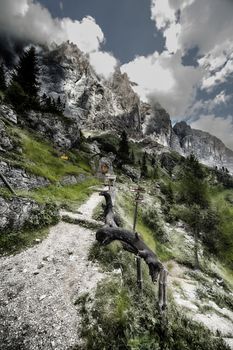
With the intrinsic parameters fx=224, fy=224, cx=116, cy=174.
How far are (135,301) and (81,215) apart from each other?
1677 centimetres

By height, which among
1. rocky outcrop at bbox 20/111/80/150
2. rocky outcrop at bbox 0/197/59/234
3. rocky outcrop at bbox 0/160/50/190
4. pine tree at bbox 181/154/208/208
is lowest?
rocky outcrop at bbox 0/197/59/234

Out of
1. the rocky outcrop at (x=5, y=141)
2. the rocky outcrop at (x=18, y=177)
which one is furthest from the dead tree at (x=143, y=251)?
Answer: the rocky outcrop at (x=5, y=141)

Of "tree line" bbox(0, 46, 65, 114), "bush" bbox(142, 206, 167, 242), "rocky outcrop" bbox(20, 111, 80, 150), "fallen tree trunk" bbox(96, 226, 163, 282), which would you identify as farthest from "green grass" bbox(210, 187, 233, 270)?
"tree line" bbox(0, 46, 65, 114)

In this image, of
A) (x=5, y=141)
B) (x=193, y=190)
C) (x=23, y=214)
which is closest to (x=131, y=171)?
(x=193, y=190)

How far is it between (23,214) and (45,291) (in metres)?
9.86

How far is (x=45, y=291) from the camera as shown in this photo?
14344 mm

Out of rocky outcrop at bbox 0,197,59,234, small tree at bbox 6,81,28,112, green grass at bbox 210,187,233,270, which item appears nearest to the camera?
rocky outcrop at bbox 0,197,59,234

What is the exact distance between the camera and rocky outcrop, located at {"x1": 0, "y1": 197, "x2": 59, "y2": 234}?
20.7m

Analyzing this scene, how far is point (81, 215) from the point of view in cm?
2953

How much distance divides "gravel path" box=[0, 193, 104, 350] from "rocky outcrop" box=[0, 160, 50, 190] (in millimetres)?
11635

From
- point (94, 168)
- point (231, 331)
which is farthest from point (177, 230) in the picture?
point (94, 168)

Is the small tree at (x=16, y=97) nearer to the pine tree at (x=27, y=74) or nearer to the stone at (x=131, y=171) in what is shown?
the pine tree at (x=27, y=74)

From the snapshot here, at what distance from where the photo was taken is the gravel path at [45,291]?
1096 cm

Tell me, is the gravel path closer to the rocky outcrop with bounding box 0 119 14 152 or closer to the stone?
the rocky outcrop with bounding box 0 119 14 152
